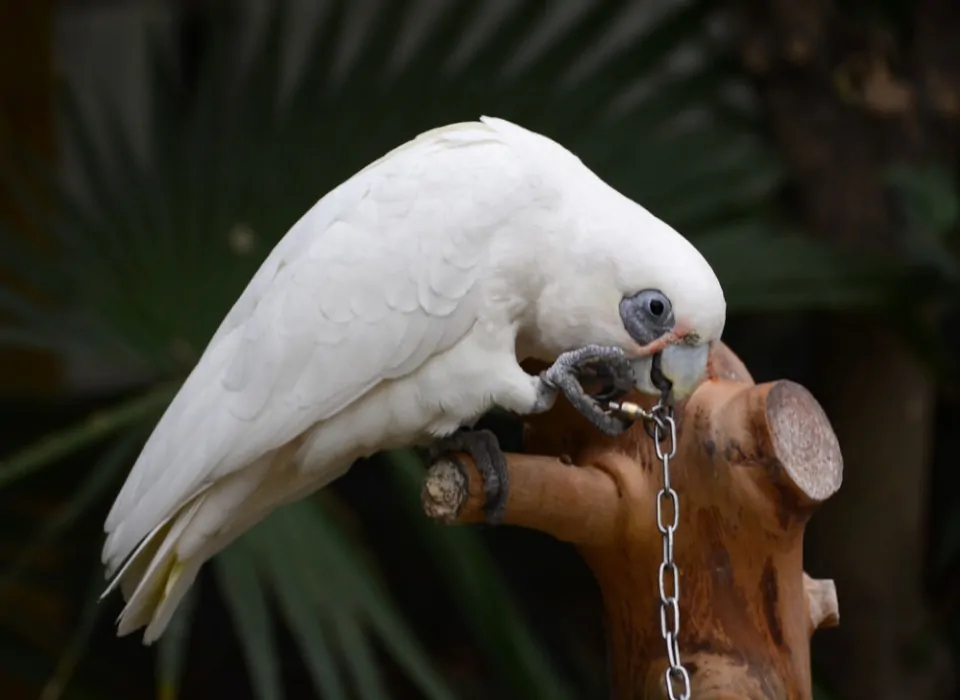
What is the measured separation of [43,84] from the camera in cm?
251

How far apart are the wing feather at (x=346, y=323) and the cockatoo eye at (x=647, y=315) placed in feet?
0.43

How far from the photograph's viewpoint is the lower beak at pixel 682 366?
106 cm

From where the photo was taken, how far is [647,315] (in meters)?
1.07

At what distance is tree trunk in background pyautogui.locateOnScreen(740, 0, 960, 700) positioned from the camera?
6.34 feet

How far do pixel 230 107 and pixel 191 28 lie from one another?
81 centimetres

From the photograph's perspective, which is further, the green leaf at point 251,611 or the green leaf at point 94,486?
the green leaf at point 94,486

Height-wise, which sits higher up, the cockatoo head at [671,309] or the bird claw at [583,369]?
the cockatoo head at [671,309]

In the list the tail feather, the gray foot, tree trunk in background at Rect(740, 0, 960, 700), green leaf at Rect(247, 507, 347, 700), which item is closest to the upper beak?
the gray foot

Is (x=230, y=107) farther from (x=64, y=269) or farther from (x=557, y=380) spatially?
(x=557, y=380)

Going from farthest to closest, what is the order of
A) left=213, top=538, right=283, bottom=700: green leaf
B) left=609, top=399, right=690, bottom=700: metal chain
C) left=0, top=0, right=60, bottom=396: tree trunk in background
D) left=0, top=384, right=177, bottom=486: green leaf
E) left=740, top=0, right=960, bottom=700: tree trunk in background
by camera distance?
left=0, top=0, right=60, bottom=396: tree trunk in background
left=740, top=0, right=960, bottom=700: tree trunk in background
left=0, top=384, right=177, bottom=486: green leaf
left=213, top=538, right=283, bottom=700: green leaf
left=609, top=399, right=690, bottom=700: metal chain

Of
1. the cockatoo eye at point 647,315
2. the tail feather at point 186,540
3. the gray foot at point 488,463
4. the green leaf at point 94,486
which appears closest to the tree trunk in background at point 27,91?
the green leaf at point 94,486

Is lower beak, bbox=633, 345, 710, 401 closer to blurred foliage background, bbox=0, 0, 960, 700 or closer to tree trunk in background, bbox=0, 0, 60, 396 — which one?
blurred foliage background, bbox=0, 0, 960, 700

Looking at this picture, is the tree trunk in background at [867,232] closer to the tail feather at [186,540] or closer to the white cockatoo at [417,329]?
the white cockatoo at [417,329]

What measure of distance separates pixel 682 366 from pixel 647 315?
5cm
